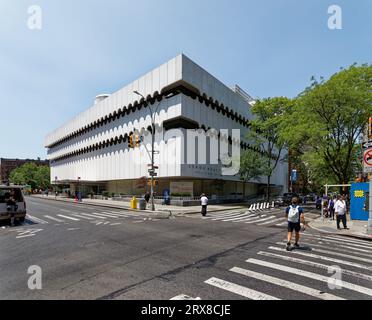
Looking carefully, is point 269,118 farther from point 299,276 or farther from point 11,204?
point 299,276

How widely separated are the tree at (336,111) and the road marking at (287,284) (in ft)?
64.4

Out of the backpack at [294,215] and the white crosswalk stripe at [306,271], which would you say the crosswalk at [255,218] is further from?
the white crosswalk stripe at [306,271]

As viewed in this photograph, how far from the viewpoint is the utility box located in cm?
1588

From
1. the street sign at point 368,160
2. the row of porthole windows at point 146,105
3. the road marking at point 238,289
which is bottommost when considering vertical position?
the road marking at point 238,289

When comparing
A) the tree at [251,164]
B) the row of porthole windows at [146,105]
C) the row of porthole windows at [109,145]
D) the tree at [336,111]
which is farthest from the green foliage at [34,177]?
the tree at [336,111]

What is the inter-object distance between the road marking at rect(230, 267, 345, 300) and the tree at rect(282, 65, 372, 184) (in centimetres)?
1964

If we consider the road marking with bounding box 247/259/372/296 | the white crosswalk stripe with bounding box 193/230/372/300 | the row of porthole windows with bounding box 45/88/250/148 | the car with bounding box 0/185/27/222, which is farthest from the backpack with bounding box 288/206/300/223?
the row of porthole windows with bounding box 45/88/250/148

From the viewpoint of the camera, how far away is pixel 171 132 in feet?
106

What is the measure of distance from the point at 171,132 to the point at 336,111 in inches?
753

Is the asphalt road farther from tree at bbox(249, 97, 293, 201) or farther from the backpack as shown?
tree at bbox(249, 97, 293, 201)

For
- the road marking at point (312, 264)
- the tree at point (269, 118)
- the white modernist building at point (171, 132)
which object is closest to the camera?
the road marking at point (312, 264)

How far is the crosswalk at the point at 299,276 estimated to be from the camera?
4.63 metres
